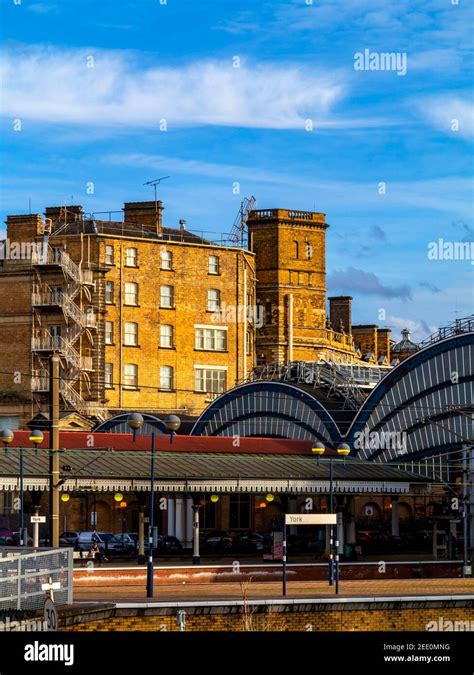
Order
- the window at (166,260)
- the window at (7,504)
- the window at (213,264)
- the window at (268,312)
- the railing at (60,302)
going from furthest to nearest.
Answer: the window at (268,312)
the window at (213,264)
the window at (166,260)
the railing at (60,302)
the window at (7,504)

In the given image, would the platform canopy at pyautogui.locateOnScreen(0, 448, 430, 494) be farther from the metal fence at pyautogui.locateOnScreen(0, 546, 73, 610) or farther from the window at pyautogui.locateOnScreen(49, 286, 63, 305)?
the window at pyautogui.locateOnScreen(49, 286, 63, 305)

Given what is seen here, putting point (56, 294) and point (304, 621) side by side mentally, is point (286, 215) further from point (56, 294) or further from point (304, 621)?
point (304, 621)

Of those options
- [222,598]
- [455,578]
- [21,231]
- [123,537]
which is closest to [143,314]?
[21,231]

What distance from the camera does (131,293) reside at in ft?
315

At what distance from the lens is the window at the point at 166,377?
3799 inches

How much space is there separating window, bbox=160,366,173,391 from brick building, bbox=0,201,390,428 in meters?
0.06

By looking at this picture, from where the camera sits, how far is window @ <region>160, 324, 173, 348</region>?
318 ft

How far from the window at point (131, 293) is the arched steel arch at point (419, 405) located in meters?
26.3

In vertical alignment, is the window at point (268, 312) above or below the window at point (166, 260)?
below

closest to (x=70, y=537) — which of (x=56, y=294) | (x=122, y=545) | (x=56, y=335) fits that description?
(x=122, y=545)

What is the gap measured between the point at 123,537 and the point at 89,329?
90.2ft

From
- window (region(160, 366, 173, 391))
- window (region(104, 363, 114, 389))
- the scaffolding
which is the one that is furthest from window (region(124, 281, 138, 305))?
window (region(160, 366, 173, 391))

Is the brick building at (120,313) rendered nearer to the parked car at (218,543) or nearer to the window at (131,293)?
the window at (131,293)

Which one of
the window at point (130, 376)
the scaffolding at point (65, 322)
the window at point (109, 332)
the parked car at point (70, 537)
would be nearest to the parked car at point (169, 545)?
the parked car at point (70, 537)
